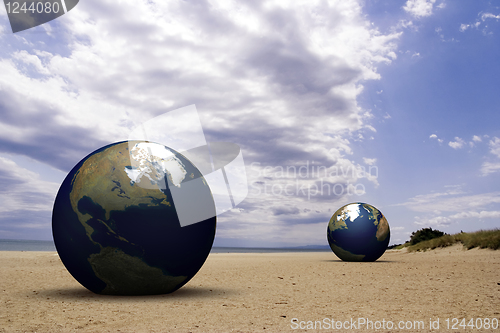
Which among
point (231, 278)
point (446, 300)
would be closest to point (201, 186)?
point (231, 278)

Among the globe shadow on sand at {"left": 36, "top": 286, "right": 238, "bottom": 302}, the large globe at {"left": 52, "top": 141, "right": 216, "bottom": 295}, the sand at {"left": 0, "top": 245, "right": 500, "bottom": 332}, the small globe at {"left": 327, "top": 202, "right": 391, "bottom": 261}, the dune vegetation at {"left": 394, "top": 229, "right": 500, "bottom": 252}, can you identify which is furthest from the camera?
the dune vegetation at {"left": 394, "top": 229, "right": 500, "bottom": 252}

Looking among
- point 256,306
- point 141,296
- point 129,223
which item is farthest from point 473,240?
point 129,223

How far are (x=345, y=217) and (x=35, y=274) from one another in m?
11.3

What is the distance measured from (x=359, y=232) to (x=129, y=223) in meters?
10.8

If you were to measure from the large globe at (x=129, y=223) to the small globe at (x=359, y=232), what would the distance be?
9.26 metres

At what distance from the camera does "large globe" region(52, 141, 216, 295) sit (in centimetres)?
584

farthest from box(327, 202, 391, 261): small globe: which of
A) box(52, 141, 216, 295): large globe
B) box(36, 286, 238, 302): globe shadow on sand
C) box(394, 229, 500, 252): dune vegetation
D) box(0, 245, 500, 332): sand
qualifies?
box(52, 141, 216, 295): large globe

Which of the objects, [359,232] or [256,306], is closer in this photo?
[256,306]

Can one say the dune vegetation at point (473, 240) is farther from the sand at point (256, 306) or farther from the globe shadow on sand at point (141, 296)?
the globe shadow on sand at point (141, 296)

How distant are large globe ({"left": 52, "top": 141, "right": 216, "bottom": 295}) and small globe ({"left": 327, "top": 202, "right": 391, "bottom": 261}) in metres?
9.26

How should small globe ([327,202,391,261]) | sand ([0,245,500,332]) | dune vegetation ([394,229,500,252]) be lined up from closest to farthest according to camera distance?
sand ([0,245,500,332]), small globe ([327,202,391,261]), dune vegetation ([394,229,500,252])

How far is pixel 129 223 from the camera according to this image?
19.1 ft

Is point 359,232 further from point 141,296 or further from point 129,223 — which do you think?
point 129,223

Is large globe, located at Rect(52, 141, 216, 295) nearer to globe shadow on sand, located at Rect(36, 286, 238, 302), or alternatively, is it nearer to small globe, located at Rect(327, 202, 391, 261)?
globe shadow on sand, located at Rect(36, 286, 238, 302)
